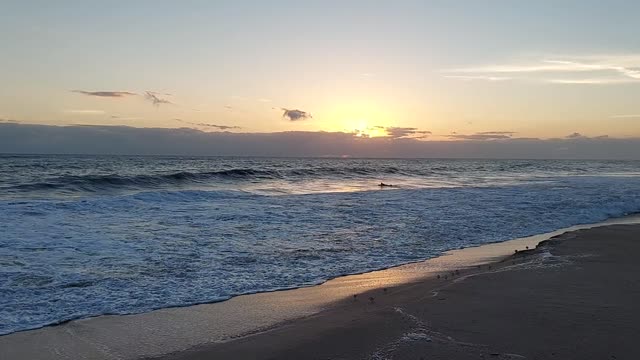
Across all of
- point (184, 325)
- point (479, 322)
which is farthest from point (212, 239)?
point (479, 322)

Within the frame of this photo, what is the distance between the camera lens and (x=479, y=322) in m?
5.42

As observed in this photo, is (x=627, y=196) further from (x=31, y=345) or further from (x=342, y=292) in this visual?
(x=31, y=345)

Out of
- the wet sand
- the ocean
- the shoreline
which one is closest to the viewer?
the wet sand

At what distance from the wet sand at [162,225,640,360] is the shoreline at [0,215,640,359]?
24cm

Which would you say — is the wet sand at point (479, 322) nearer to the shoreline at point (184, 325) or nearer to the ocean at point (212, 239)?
the shoreline at point (184, 325)

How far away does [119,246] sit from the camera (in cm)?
997

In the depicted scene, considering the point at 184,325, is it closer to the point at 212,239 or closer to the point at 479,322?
the point at 479,322

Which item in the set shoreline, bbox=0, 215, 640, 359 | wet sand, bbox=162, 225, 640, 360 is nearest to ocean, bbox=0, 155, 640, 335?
shoreline, bbox=0, 215, 640, 359

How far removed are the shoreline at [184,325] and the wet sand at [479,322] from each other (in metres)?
0.24

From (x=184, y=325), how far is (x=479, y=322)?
3264 mm

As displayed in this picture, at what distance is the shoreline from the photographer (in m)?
4.93

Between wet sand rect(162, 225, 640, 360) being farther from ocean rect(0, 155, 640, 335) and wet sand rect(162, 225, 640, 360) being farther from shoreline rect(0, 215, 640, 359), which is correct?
ocean rect(0, 155, 640, 335)

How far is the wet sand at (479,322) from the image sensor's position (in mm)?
4613

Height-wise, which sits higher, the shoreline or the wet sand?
the wet sand
